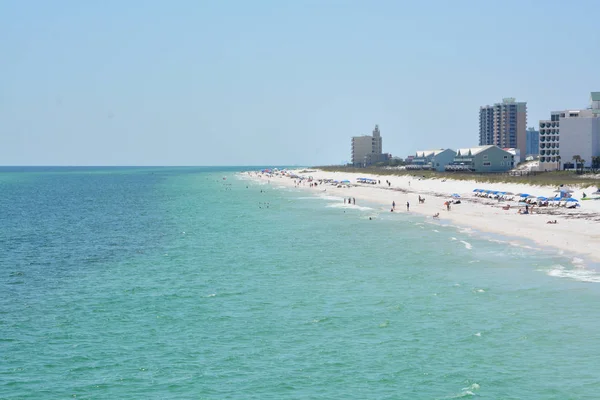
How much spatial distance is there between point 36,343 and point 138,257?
24.3m

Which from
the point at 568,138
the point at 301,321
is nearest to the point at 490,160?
the point at 568,138

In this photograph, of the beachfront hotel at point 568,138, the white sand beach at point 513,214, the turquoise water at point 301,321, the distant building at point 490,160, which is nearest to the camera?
the turquoise water at point 301,321

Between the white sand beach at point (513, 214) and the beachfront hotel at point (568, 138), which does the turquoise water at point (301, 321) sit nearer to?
the white sand beach at point (513, 214)

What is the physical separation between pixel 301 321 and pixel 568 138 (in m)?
130

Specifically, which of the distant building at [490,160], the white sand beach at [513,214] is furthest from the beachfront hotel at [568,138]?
the white sand beach at [513,214]

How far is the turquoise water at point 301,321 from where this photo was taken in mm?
22812

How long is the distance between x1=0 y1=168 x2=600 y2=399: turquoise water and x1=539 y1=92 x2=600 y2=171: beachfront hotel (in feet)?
319

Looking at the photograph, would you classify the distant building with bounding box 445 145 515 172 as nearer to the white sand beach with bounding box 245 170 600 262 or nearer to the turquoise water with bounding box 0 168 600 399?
the white sand beach with bounding box 245 170 600 262

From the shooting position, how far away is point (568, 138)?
471 ft

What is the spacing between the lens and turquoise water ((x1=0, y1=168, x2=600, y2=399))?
898 inches

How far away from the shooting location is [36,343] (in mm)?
27719

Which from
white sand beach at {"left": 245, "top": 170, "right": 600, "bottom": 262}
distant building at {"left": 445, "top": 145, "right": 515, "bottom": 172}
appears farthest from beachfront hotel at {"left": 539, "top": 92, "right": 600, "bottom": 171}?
white sand beach at {"left": 245, "top": 170, "right": 600, "bottom": 262}

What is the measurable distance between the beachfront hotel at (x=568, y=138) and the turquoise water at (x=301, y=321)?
97.2 metres

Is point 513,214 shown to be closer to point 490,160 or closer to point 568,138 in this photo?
point 568,138
